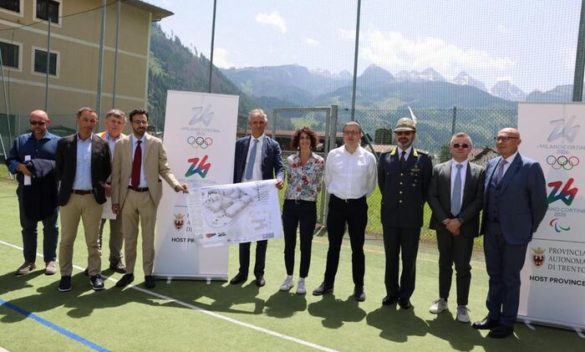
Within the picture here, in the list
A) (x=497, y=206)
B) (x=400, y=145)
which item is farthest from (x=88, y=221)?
(x=497, y=206)

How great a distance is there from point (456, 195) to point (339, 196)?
3.95 feet

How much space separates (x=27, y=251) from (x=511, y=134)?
5.52 m

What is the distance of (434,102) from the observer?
926 cm

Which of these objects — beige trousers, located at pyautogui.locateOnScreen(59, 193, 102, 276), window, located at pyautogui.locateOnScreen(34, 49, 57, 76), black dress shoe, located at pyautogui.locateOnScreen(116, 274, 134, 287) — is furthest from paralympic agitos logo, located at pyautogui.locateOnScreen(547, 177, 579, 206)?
window, located at pyautogui.locateOnScreen(34, 49, 57, 76)

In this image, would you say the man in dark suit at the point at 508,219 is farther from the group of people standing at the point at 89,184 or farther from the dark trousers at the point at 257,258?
the group of people standing at the point at 89,184

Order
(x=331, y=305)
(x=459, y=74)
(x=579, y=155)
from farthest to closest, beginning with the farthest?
(x=459, y=74) < (x=331, y=305) < (x=579, y=155)

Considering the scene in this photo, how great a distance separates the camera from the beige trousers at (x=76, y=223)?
5.19 m

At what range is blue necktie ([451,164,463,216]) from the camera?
4.89m

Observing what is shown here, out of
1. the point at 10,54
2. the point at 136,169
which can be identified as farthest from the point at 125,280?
the point at 10,54

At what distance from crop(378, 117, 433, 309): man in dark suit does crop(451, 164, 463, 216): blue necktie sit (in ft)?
0.94

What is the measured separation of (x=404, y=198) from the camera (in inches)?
199

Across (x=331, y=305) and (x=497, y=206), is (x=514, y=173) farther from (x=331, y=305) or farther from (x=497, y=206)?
(x=331, y=305)

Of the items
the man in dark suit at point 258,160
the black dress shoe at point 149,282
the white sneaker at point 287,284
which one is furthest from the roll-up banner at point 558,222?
the black dress shoe at point 149,282

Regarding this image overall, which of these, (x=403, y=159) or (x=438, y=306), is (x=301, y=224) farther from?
(x=438, y=306)
